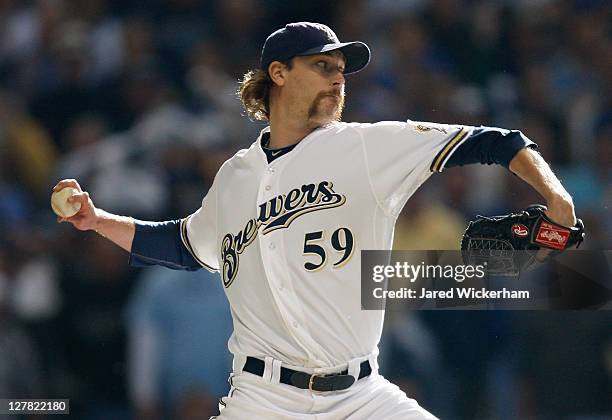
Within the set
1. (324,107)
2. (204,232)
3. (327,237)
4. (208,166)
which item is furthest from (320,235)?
(208,166)

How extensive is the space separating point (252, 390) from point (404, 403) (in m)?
0.47

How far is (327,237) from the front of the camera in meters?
3.43

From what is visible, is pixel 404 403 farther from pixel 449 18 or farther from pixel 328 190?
pixel 449 18

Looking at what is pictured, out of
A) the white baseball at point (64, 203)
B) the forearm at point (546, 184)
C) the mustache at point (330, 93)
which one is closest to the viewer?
the forearm at point (546, 184)

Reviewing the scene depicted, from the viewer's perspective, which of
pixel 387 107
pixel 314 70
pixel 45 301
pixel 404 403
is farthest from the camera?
pixel 387 107

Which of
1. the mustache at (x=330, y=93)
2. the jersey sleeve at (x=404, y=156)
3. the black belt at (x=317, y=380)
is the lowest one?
the black belt at (x=317, y=380)

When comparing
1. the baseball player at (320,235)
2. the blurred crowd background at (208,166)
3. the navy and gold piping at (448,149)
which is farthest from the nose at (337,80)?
the blurred crowd background at (208,166)

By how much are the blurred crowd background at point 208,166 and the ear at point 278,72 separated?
76.7 inches

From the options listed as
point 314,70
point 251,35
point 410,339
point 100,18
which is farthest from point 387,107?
point 314,70

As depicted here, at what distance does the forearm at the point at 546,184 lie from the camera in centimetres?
314

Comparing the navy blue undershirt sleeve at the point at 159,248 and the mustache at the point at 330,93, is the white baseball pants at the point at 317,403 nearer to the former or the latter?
the navy blue undershirt sleeve at the point at 159,248

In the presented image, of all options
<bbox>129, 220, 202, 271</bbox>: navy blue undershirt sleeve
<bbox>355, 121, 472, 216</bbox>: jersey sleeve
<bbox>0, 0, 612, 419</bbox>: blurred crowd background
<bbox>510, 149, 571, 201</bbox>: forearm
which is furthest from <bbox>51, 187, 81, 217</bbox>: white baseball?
<bbox>0, 0, 612, 419</bbox>: blurred crowd background

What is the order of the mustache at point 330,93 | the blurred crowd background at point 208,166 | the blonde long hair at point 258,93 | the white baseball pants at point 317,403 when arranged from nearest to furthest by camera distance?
the white baseball pants at point 317,403
the mustache at point 330,93
the blonde long hair at point 258,93
the blurred crowd background at point 208,166

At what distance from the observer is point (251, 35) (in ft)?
23.0
